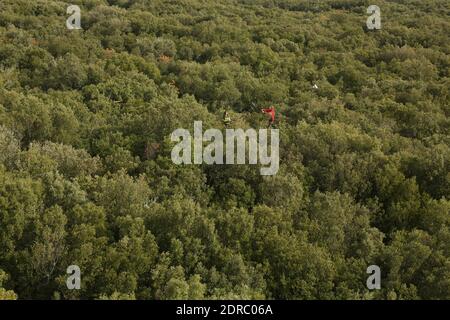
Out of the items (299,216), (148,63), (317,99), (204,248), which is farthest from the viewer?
(148,63)

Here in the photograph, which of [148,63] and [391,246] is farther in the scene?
[148,63]

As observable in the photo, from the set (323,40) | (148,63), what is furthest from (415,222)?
(323,40)

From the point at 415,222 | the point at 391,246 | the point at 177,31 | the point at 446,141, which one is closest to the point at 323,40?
the point at 177,31
